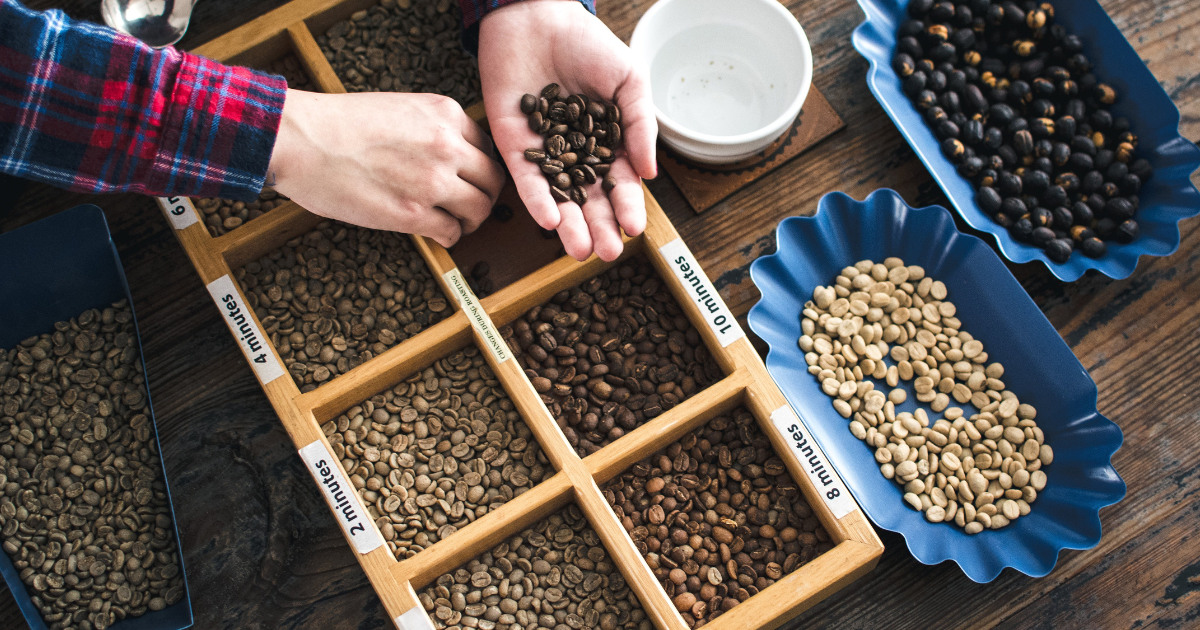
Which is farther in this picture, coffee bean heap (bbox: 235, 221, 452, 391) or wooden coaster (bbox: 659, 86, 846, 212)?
wooden coaster (bbox: 659, 86, 846, 212)

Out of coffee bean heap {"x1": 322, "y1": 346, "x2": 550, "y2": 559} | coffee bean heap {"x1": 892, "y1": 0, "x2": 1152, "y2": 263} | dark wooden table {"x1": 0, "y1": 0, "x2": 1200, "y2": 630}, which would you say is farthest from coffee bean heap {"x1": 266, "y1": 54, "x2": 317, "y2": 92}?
coffee bean heap {"x1": 892, "y1": 0, "x2": 1152, "y2": 263}

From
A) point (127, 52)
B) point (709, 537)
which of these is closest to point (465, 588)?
point (709, 537)

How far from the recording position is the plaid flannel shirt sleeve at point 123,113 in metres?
1.07

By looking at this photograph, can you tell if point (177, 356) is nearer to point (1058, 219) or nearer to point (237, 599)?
point (237, 599)

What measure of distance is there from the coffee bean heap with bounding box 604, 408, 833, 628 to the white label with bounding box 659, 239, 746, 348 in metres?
0.15

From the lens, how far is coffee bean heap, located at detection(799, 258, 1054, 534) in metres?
1.34

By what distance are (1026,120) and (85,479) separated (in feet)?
6.03

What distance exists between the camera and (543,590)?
1299 millimetres

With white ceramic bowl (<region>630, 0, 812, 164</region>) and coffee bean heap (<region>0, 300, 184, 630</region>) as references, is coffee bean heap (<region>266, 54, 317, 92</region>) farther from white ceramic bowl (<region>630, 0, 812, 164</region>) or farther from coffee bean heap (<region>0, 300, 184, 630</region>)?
white ceramic bowl (<region>630, 0, 812, 164</region>)

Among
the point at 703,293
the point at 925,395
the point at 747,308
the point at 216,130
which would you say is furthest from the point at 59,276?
the point at 925,395

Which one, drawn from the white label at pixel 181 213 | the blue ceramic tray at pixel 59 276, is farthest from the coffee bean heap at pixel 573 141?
the blue ceramic tray at pixel 59 276

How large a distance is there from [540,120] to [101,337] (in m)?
0.89

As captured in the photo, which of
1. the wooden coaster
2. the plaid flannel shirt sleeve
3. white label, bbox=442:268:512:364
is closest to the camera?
the plaid flannel shirt sleeve

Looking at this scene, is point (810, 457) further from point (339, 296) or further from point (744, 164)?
point (339, 296)
